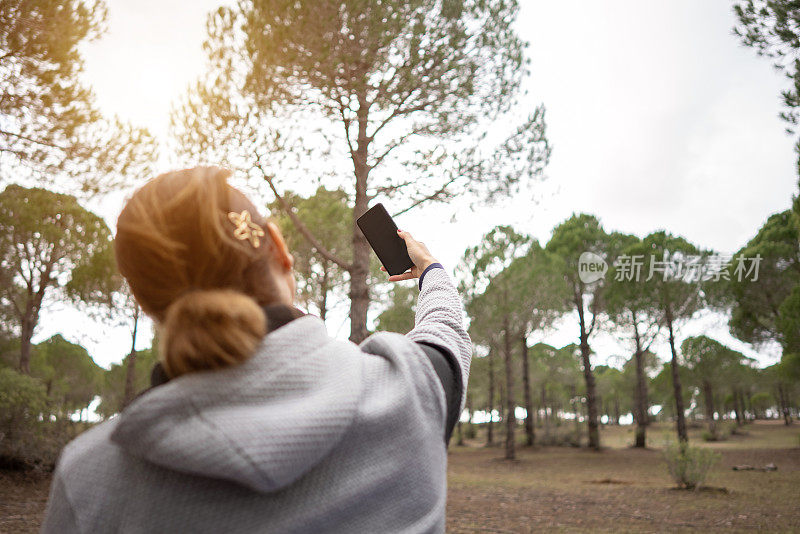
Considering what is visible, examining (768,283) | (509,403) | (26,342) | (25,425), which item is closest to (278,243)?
(25,425)

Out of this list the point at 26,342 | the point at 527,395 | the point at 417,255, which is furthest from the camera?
the point at 527,395

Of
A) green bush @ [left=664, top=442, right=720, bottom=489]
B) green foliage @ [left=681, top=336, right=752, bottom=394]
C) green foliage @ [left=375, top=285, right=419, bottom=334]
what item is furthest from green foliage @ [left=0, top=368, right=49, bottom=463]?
green foliage @ [left=681, top=336, right=752, bottom=394]

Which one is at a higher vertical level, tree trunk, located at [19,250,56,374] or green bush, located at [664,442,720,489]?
tree trunk, located at [19,250,56,374]

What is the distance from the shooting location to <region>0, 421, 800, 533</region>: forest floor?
7.47m

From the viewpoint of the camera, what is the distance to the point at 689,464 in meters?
11.1

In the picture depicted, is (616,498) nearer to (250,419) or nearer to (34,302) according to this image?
(250,419)

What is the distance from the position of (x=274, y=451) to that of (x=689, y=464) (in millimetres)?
12848

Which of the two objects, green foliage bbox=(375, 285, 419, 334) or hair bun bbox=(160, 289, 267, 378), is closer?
hair bun bbox=(160, 289, 267, 378)

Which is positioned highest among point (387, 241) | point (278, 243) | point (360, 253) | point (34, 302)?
point (34, 302)

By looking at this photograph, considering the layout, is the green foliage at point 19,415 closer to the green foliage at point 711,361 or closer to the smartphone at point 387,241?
the smartphone at point 387,241

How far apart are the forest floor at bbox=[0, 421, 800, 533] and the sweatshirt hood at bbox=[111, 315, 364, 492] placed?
23.7 ft

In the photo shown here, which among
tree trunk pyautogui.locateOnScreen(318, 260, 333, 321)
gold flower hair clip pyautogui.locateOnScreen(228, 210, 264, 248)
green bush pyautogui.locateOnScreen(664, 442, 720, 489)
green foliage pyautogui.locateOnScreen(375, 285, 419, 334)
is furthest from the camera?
green foliage pyautogui.locateOnScreen(375, 285, 419, 334)

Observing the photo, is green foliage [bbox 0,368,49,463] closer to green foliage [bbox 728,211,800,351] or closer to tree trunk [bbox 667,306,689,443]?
tree trunk [bbox 667,306,689,443]

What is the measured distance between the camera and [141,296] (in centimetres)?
93
